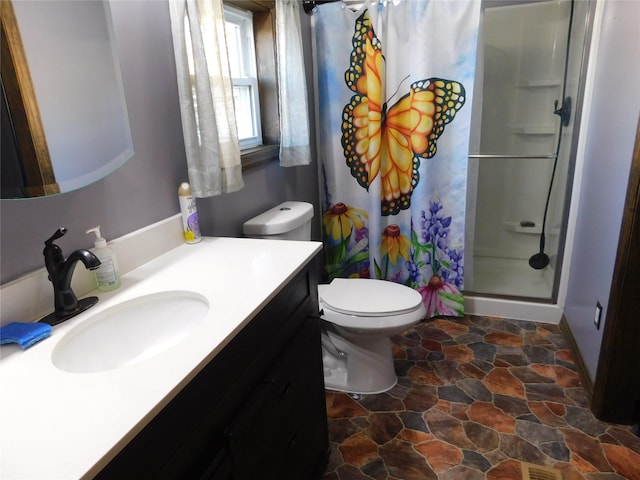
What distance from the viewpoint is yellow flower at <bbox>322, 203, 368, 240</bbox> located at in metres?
2.58

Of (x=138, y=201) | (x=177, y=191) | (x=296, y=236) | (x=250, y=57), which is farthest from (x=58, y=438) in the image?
(x=250, y=57)

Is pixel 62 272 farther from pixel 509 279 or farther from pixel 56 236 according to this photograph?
pixel 509 279

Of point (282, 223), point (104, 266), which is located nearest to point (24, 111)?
point (104, 266)

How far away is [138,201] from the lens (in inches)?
51.0

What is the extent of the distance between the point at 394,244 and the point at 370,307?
804 mm

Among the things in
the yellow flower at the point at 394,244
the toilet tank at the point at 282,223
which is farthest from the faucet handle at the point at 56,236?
the yellow flower at the point at 394,244

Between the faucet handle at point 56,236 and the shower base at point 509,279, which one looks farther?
the shower base at point 509,279

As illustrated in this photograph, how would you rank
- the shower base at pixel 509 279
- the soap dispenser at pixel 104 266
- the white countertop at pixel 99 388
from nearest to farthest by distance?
the white countertop at pixel 99 388 < the soap dispenser at pixel 104 266 < the shower base at pixel 509 279

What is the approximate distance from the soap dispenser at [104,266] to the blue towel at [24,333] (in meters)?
0.21

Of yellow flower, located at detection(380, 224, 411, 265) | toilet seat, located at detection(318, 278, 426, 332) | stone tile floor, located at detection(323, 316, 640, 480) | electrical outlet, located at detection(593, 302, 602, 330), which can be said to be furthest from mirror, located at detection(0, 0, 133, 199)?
electrical outlet, located at detection(593, 302, 602, 330)

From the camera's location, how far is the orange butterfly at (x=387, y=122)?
88.0 inches

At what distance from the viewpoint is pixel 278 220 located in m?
1.84

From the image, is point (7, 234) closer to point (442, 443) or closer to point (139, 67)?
point (139, 67)

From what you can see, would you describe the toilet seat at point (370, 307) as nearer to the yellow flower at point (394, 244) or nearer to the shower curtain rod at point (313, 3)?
the yellow flower at point (394, 244)
